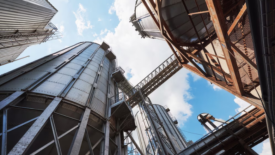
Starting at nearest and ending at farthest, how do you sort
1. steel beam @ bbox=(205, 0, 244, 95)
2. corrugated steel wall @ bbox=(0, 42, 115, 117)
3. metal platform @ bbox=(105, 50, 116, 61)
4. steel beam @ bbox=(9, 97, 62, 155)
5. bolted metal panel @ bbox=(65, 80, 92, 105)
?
steel beam @ bbox=(9, 97, 62, 155)
steel beam @ bbox=(205, 0, 244, 95)
corrugated steel wall @ bbox=(0, 42, 115, 117)
bolted metal panel @ bbox=(65, 80, 92, 105)
metal platform @ bbox=(105, 50, 116, 61)

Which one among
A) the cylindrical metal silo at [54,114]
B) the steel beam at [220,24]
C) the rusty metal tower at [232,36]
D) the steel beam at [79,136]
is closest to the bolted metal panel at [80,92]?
the cylindrical metal silo at [54,114]

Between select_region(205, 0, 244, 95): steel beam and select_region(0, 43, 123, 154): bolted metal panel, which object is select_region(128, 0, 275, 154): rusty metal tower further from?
select_region(0, 43, 123, 154): bolted metal panel

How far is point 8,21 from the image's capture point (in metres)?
11.8

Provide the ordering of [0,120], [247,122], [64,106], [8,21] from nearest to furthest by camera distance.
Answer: [0,120], [64,106], [247,122], [8,21]

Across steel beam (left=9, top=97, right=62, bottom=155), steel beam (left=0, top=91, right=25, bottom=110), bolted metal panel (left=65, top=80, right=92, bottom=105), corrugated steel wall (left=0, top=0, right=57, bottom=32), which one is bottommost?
steel beam (left=9, top=97, right=62, bottom=155)

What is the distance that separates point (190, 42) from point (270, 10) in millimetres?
6261

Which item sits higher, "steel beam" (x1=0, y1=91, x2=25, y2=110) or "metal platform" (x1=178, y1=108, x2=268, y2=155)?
"steel beam" (x1=0, y1=91, x2=25, y2=110)

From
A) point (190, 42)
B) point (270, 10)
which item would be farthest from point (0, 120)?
point (190, 42)

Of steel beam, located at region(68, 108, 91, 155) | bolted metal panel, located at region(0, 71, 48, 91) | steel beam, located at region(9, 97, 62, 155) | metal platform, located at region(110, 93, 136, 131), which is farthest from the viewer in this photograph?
metal platform, located at region(110, 93, 136, 131)

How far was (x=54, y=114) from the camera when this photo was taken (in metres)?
5.01

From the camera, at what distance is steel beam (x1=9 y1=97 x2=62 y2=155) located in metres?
3.30

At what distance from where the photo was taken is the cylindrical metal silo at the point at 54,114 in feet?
13.9

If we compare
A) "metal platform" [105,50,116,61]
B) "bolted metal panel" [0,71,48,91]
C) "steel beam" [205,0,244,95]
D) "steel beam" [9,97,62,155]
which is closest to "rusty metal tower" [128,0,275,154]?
"steel beam" [205,0,244,95]

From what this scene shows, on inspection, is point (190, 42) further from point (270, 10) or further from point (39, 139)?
point (39, 139)
